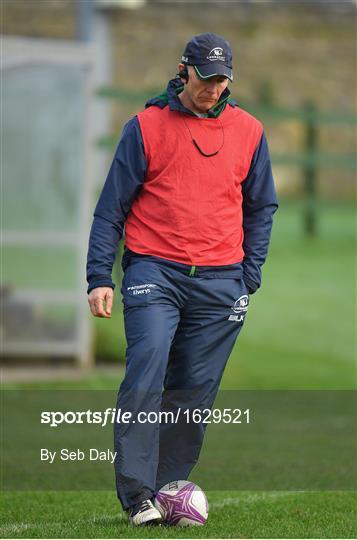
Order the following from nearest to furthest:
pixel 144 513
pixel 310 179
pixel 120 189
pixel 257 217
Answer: pixel 144 513 → pixel 120 189 → pixel 257 217 → pixel 310 179

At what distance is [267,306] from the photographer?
1596cm

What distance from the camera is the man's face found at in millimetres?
5438

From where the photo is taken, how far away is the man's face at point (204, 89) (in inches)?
214

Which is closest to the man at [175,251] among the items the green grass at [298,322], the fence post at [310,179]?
the green grass at [298,322]

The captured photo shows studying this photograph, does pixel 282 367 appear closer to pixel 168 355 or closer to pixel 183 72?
pixel 168 355

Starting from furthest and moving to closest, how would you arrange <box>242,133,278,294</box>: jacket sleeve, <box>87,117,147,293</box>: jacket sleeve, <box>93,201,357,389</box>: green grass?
<box>93,201,357,389</box>: green grass, <box>242,133,278,294</box>: jacket sleeve, <box>87,117,147,293</box>: jacket sleeve

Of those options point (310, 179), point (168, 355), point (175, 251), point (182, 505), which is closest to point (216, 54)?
point (175, 251)

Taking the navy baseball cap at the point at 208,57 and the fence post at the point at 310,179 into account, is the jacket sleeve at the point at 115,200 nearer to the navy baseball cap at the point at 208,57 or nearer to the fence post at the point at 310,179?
the navy baseball cap at the point at 208,57

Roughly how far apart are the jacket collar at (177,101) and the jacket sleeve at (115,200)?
151 mm

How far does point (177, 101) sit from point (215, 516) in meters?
1.80

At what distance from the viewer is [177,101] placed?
5559 millimetres

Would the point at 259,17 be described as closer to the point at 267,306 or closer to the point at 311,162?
the point at 311,162

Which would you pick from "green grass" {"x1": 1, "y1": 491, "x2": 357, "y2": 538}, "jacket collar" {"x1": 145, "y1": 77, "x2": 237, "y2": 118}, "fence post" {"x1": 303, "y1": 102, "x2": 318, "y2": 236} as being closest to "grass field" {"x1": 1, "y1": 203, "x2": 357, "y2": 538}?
"green grass" {"x1": 1, "y1": 491, "x2": 357, "y2": 538}

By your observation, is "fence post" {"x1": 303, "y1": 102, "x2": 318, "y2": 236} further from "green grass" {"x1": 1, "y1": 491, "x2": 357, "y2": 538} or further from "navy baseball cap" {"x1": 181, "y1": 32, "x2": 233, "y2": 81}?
"navy baseball cap" {"x1": 181, "y1": 32, "x2": 233, "y2": 81}
